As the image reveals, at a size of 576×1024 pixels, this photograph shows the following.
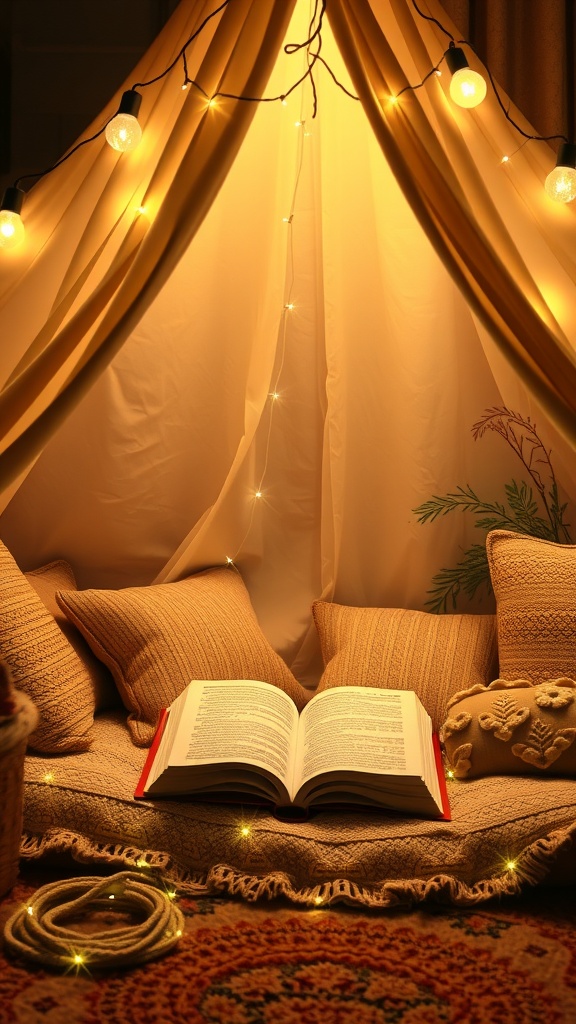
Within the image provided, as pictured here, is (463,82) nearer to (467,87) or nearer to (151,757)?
(467,87)

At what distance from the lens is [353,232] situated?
2248mm

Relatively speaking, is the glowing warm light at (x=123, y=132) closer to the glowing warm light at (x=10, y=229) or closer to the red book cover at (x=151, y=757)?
the glowing warm light at (x=10, y=229)

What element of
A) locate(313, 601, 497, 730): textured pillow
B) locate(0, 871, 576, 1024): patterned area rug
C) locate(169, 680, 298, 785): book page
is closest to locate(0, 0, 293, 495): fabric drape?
locate(169, 680, 298, 785): book page

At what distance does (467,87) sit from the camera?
5.30ft

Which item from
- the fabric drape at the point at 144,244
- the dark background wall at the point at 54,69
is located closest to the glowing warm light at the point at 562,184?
the fabric drape at the point at 144,244

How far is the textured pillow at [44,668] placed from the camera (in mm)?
1649

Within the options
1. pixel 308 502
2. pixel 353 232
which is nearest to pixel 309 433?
pixel 308 502

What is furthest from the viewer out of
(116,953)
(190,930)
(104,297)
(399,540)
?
(399,540)

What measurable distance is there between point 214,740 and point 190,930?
0.99ft

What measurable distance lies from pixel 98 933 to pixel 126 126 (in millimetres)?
1261

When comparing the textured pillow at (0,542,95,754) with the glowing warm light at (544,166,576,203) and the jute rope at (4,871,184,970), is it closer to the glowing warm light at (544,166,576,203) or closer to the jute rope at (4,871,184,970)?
the jute rope at (4,871,184,970)

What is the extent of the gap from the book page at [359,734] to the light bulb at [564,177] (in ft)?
3.06

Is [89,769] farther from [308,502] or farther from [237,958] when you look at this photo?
[308,502]

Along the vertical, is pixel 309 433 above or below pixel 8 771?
above
